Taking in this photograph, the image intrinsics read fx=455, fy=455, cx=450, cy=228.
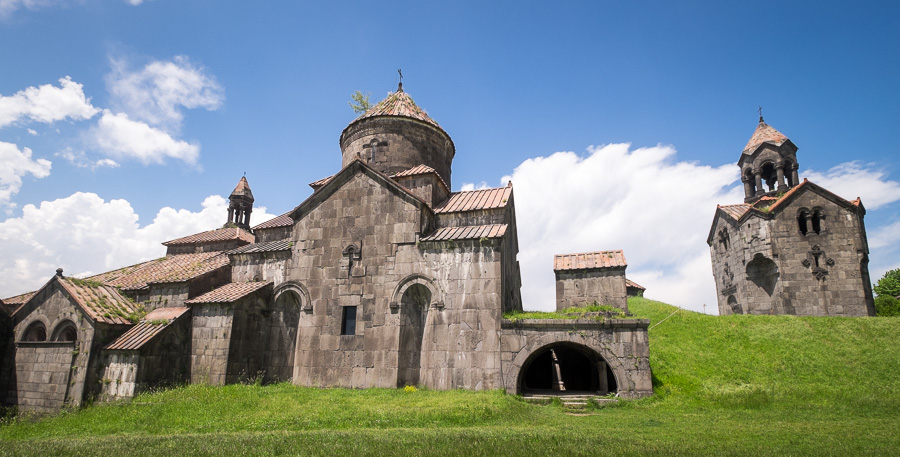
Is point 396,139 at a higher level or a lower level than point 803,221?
higher

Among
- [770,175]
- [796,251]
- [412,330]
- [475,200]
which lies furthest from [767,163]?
[412,330]

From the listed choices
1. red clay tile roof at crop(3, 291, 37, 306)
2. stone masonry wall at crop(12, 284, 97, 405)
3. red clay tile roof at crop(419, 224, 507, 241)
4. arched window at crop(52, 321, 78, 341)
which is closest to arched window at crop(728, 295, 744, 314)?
red clay tile roof at crop(419, 224, 507, 241)

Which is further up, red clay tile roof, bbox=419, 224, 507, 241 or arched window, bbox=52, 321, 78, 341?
red clay tile roof, bbox=419, 224, 507, 241

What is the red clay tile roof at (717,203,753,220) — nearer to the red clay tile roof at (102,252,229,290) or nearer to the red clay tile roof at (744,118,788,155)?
the red clay tile roof at (744,118,788,155)

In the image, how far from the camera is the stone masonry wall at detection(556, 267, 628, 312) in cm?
1451

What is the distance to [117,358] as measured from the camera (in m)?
12.4

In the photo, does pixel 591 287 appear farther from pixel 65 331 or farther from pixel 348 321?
pixel 65 331

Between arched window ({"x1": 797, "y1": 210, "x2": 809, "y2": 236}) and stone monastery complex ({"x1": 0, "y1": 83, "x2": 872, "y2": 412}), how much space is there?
10.1m

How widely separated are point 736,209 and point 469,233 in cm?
1578

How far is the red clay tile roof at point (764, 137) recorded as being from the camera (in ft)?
70.5

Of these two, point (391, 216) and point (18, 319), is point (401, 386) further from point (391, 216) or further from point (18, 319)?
point (18, 319)

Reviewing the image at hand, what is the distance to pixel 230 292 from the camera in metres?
13.8

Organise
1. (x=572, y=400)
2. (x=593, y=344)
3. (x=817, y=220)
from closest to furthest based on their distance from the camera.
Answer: (x=572, y=400), (x=593, y=344), (x=817, y=220)

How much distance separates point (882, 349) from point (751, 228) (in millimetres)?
7888
